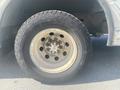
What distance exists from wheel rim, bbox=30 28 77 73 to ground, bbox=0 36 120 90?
23cm

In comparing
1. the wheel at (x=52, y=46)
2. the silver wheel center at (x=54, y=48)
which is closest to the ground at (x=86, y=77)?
the wheel at (x=52, y=46)

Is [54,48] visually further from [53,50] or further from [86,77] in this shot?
[86,77]

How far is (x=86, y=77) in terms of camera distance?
476 centimetres

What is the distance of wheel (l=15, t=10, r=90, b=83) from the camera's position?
4.46 meters

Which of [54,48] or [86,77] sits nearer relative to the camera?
[54,48]

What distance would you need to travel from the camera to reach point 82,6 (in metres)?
4.95

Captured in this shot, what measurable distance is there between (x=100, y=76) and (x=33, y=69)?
950 millimetres

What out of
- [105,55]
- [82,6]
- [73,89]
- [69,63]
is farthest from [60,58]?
[105,55]

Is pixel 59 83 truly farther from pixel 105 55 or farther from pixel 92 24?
pixel 105 55

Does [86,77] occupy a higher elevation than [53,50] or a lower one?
lower

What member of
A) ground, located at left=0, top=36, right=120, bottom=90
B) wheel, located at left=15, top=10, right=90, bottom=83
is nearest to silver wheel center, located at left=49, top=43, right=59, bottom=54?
wheel, located at left=15, top=10, right=90, bottom=83

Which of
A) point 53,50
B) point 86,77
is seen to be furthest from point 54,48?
point 86,77

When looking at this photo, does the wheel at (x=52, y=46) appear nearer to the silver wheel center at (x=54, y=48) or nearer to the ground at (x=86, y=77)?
the silver wheel center at (x=54, y=48)

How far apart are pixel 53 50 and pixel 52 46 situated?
54mm
